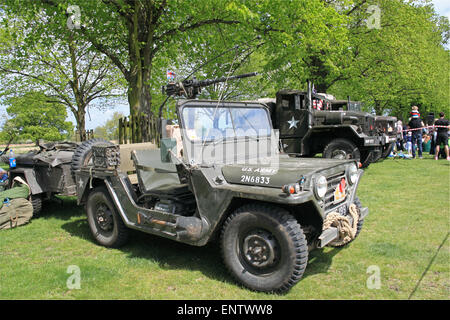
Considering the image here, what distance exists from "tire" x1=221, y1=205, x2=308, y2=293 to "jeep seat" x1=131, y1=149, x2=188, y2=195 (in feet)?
3.71

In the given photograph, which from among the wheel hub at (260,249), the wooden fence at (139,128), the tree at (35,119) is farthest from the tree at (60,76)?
the wheel hub at (260,249)

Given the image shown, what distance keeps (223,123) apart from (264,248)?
5.54 ft

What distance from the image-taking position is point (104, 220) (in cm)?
498

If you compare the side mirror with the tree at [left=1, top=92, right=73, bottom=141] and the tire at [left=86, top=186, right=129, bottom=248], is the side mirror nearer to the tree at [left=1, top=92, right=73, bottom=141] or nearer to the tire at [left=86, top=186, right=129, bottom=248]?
the tire at [left=86, top=186, right=129, bottom=248]

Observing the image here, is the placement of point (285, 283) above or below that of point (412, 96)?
below

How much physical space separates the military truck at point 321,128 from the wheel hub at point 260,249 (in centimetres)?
639

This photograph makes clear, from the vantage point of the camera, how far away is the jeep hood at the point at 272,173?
332 centimetres

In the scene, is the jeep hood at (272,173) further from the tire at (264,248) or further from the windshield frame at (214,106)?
the windshield frame at (214,106)

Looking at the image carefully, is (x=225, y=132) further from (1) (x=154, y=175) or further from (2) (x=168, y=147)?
(1) (x=154, y=175)

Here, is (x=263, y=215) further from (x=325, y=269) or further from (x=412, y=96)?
(x=412, y=96)

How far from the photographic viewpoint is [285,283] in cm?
329

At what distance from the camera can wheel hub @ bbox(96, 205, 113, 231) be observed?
492cm
